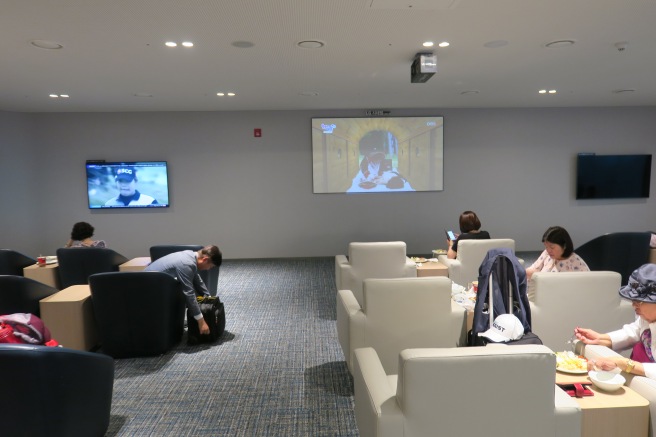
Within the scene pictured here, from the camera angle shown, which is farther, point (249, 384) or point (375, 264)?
point (375, 264)

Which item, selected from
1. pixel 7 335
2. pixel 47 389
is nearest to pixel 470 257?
pixel 47 389

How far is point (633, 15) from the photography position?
360 centimetres

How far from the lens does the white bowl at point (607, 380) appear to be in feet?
6.61

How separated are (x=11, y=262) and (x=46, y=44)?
9.21 feet

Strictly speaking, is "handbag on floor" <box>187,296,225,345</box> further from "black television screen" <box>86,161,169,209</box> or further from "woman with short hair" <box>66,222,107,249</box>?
"black television screen" <box>86,161,169,209</box>

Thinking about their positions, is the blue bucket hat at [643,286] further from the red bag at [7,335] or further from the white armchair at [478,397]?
the red bag at [7,335]

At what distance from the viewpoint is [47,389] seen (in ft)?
7.26

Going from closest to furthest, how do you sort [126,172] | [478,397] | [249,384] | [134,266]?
[478,397]
[249,384]
[134,266]
[126,172]

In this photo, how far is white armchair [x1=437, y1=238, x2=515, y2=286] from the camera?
4.92 metres

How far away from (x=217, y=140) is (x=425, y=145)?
3932 mm

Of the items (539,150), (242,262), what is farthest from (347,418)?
(539,150)

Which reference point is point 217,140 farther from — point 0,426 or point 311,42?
point 0,426

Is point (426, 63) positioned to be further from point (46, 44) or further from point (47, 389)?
point (47, 389)

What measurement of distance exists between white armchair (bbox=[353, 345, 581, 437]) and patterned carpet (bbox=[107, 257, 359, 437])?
1.09m
